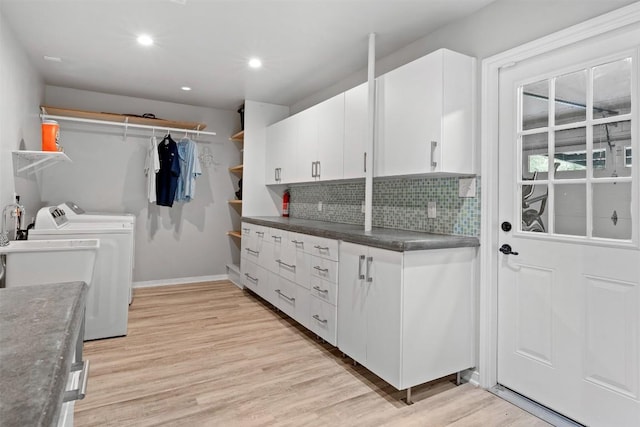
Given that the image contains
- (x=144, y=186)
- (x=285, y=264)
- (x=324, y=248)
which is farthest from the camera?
(x=144, y=186)

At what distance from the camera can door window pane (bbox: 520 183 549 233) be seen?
1981 mm

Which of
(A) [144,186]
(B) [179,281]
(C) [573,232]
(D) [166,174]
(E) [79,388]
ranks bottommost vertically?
(B) [179,281]

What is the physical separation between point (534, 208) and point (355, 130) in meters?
1.42

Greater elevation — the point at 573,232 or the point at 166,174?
the point at 166,174

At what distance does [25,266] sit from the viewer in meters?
2.41

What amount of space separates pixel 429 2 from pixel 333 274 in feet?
6.21

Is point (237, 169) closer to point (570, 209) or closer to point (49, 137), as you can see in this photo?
point (49, 137)

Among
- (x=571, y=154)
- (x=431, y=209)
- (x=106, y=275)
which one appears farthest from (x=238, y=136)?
(x=571, y=154)

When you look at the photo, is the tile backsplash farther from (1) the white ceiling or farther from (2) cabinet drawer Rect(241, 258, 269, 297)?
(1) the white ceiling

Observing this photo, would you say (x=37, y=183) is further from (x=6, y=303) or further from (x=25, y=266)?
(x=6, y=303)

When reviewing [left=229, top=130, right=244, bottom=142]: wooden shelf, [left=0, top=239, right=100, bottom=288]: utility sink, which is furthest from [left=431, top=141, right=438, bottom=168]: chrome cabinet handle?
[left=229, top=130, right=244, bottom=142]: wooden shelf

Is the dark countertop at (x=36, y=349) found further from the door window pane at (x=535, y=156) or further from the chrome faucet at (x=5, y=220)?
the door window pane at (x=535, y=156)

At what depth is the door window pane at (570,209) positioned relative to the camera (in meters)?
1.81

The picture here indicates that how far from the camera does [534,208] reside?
202 centimetres
